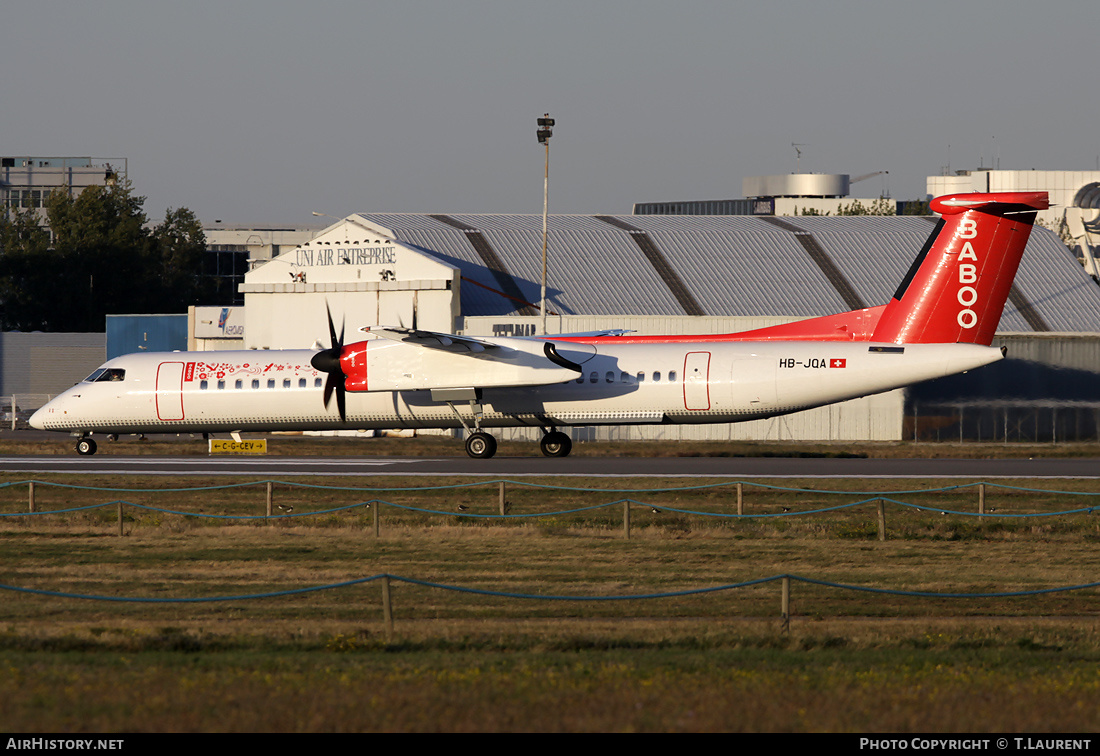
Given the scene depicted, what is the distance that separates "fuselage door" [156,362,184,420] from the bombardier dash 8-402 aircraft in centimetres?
3

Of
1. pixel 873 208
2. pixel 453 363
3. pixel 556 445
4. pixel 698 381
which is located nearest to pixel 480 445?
pixel 556 445

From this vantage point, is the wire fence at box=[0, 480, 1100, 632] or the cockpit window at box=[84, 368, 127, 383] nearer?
the wire fence at box=[0, 480, 1100, 632]

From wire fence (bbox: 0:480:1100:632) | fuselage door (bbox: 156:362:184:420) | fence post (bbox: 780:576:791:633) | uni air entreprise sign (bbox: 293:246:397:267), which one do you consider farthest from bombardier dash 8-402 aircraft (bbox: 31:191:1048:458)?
fence post (bbox: 780:576:791:633)

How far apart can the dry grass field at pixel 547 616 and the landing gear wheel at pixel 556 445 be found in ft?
24.4

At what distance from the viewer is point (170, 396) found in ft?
120

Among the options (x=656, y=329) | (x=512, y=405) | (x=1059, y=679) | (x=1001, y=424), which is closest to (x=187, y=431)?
(x=512, y=405)

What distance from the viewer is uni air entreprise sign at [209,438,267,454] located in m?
38.6

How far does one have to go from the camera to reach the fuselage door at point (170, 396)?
3662 cm

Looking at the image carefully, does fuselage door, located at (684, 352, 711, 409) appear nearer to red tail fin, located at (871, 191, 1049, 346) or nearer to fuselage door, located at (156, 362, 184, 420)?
red tail fin, located at (871, 191, 1049, 346)

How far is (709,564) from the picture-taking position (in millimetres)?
20547

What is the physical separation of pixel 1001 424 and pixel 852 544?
21.5 meters

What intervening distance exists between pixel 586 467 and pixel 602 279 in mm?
25441

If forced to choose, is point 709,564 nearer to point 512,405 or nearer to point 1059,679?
point 1059,679

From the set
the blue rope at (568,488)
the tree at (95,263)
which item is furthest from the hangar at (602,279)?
the tree at (95,263)
